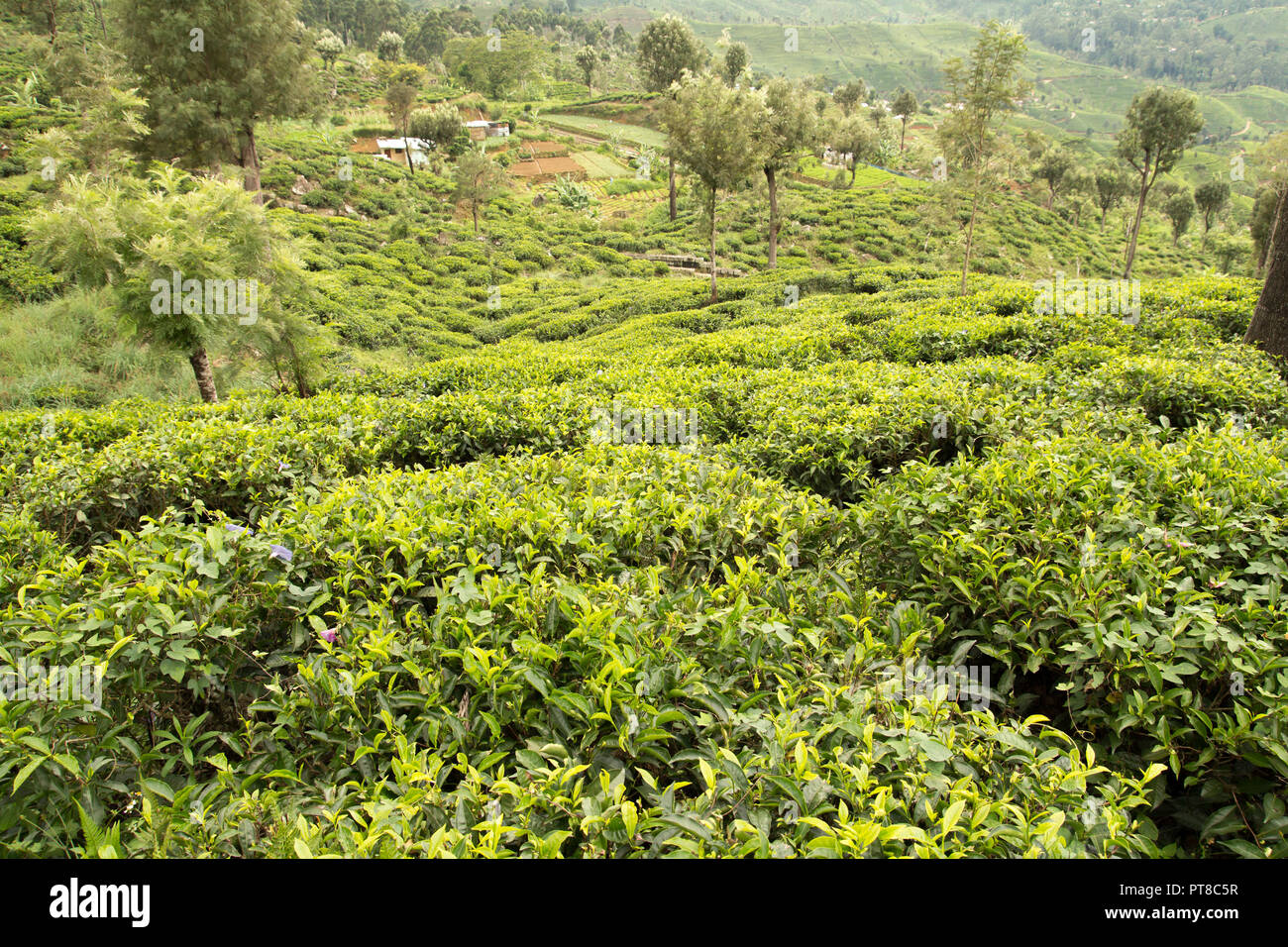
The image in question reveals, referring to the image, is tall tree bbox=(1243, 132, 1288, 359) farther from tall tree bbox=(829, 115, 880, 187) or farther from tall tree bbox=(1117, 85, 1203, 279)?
tall tree bbox=(829, 115, 880, 187)

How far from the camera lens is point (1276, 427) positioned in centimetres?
527

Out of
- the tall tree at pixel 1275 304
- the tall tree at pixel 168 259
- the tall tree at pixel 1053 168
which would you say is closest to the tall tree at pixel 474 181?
the tall tree at pixel 168 259

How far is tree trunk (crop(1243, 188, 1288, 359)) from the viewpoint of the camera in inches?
298

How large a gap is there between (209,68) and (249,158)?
2.92 m

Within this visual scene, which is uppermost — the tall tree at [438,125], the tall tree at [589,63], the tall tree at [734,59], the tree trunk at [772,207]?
the tall tree at [589,63]

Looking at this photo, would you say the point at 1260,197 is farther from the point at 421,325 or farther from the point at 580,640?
the point at 580,640

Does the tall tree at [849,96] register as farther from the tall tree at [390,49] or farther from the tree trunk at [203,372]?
the tree trunk at [203,372]

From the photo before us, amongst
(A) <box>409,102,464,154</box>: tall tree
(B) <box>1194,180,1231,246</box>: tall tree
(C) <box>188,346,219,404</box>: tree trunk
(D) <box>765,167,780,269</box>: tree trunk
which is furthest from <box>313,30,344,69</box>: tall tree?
(B) <box>1194,180,1231,246</box>: tall tree

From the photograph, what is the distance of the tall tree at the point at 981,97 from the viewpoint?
56.2 feet

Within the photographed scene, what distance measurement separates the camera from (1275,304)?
25.2 ft

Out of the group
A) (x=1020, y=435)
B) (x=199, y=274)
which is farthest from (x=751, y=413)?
(x=199, y=274)

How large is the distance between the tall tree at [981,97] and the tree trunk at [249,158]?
23835mm

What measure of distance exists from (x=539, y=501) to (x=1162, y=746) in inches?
118

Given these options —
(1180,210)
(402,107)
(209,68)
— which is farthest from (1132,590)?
(1180,210)
